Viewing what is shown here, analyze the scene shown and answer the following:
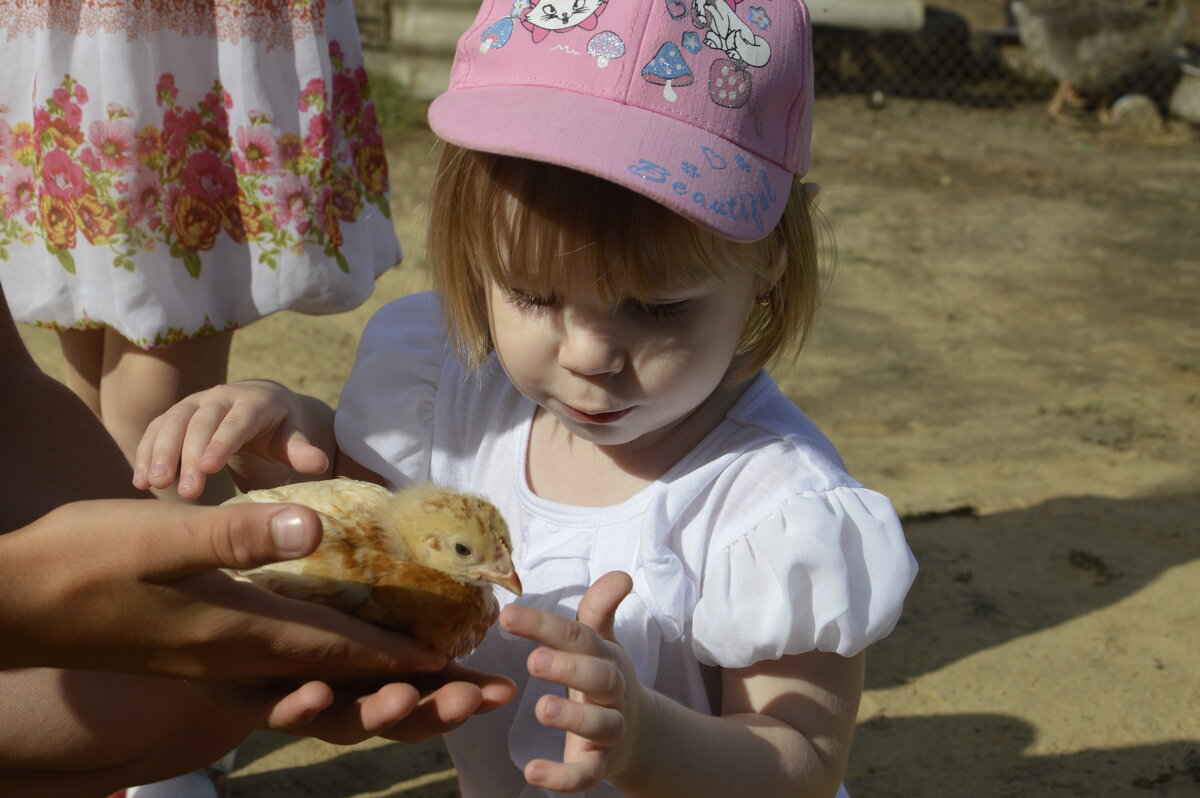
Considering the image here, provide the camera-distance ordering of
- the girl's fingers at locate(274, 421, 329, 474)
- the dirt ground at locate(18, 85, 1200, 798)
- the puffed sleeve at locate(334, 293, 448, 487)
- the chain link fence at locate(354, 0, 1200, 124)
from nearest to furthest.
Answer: the girl's fingers at locate(274, 421, 329, 474)
the puffed sleeve at locate(334, 293, 448, 487)
the dirt ground at locate(18, 85, 1200, 798)
the chain link fence at locate(354, 0, 1200, 124)

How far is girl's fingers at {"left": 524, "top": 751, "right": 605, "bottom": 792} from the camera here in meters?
1.36

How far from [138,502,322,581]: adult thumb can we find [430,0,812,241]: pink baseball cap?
0.61 metres

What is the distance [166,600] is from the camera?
1.36m

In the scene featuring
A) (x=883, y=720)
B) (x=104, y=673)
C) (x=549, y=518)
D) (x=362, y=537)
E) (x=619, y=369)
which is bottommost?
(x=883, y=720)

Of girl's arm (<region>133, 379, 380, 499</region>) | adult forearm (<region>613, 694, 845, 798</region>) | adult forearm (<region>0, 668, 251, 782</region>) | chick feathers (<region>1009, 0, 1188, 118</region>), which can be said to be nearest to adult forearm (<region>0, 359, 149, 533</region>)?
girl's arm (<region>133, 379, 380, 499</region>)

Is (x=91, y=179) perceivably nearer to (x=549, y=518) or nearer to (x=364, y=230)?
(x=364, y=230)

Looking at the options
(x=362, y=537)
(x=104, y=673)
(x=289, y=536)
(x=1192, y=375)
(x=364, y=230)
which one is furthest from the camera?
(x=1192, y=375)

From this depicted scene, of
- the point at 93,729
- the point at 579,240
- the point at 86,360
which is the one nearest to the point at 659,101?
the point at 579,240

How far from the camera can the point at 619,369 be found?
1.70 metres

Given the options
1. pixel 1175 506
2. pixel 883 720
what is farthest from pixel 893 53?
pixel 883 720

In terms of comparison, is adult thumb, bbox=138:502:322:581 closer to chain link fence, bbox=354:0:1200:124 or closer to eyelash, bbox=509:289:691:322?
eyelash, bbox=509:289:691:322

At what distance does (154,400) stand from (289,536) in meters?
1.67

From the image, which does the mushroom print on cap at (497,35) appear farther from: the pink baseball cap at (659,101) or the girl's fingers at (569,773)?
the girl's fingers at (569,773)

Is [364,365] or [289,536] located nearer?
[289,536]
